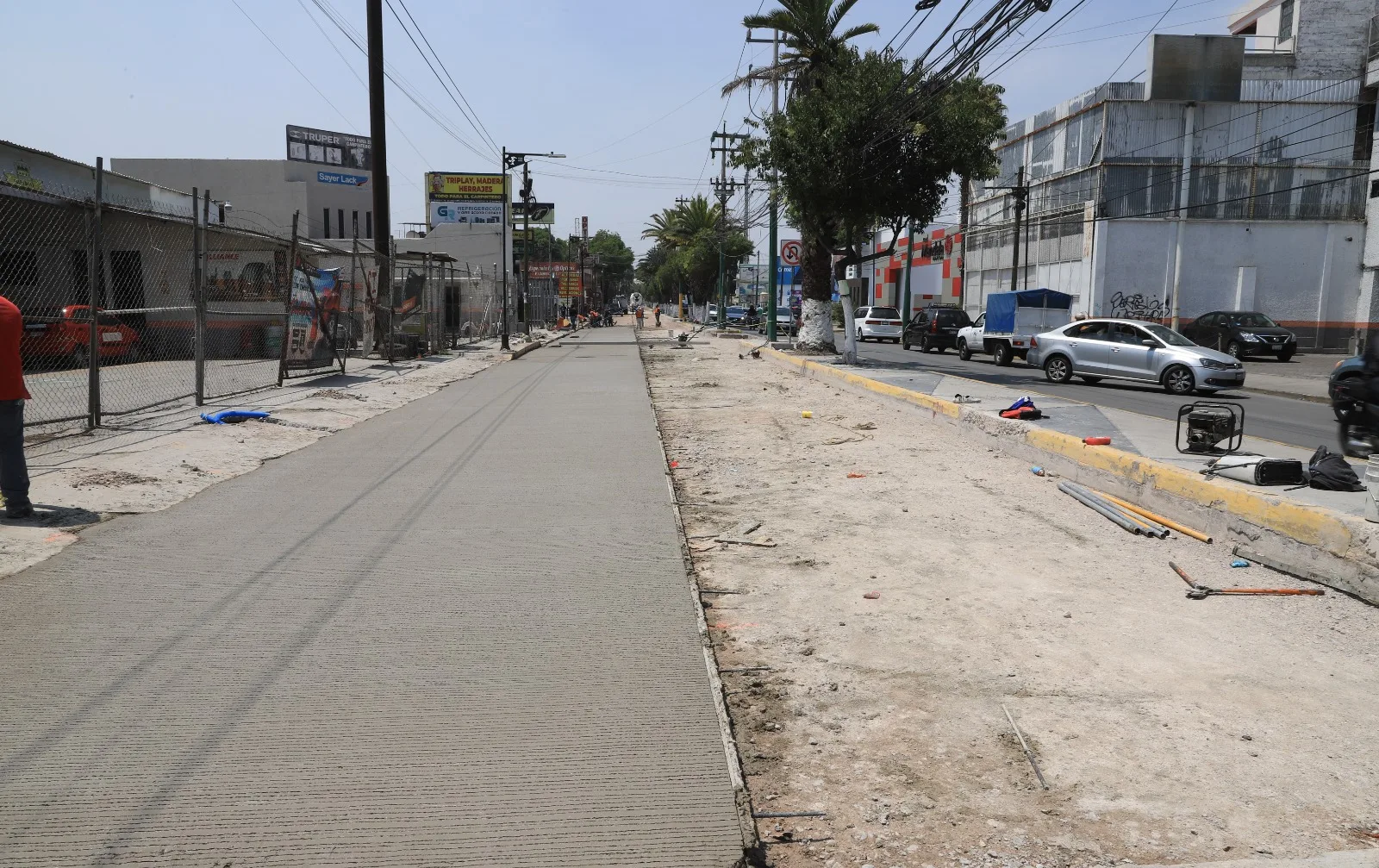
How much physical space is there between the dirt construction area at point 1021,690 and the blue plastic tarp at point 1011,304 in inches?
870

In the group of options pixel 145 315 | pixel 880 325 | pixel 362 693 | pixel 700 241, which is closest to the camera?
pixel 362 693

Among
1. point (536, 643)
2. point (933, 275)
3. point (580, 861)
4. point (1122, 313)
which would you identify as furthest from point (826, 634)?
point (933, 275)

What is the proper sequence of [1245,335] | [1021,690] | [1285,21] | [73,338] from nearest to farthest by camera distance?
[1021,690] → [73,338] → [1245,335] → [1285,21]

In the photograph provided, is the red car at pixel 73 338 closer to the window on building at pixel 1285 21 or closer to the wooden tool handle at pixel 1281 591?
the wooden tool handle at pixel 1281 591

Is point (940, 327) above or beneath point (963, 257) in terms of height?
beneath

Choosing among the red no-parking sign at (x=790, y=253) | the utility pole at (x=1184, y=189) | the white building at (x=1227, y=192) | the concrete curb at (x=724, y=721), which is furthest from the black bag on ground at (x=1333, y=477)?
the utility pole at (x=1184, y=189)

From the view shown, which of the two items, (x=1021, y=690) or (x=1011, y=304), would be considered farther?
(x=1011, y=304)

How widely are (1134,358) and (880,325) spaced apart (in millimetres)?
21630

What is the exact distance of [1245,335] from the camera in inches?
1209

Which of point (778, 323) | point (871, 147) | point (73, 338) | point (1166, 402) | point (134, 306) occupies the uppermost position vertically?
point (871, 147)

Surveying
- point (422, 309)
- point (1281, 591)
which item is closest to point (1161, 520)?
point (1281, 591)

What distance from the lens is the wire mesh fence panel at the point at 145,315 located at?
42.8 feet

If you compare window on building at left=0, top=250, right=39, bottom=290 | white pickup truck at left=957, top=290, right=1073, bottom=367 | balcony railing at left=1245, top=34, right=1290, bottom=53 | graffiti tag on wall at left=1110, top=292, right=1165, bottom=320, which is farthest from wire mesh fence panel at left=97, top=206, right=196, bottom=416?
balcony railing at left=1245, top=34, right=1290, bottom=53

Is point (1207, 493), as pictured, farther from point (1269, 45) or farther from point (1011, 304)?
Result: point (1269, 45)
